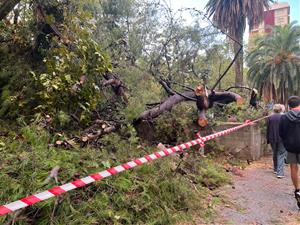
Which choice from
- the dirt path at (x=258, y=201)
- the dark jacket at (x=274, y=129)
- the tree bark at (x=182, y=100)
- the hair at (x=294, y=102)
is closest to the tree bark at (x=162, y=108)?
the tree bark at (x=182, y=100)

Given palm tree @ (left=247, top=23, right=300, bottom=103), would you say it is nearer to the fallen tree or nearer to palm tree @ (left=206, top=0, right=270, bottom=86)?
palm tree @ (left=206, top=0, right=270, bottom=86)

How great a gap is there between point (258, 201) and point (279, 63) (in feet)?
48.9

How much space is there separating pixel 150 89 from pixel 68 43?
2567 mm

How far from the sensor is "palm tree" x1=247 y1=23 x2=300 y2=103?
17.0 meters

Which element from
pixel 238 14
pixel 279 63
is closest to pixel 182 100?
pixel 279 63

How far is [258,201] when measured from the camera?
4.37m

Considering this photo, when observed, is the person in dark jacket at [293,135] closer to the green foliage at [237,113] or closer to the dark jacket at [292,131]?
the dark jacket at [292,131]

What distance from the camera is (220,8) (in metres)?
18.7

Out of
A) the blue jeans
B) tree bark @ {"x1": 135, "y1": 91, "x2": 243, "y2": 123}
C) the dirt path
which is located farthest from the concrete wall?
the dirt path

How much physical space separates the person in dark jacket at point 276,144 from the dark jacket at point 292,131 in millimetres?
1736

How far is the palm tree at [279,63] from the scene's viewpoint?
1705 centimetres

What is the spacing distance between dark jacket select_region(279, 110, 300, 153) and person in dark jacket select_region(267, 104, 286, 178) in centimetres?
174

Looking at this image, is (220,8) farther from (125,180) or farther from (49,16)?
(125,180)

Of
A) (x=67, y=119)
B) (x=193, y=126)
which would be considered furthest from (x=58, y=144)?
(x=193, y=126)
